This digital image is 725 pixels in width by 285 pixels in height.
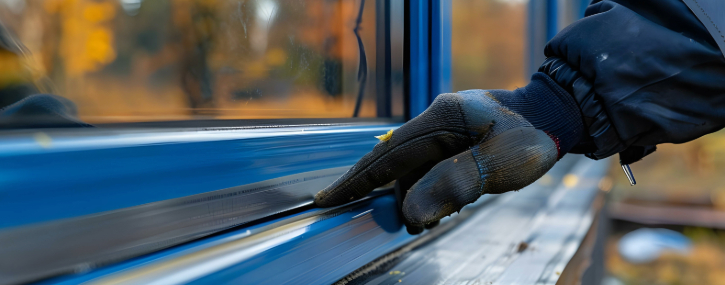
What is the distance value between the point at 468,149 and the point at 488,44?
1.36 metres

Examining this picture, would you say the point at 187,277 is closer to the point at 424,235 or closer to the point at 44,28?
the point at 44,28

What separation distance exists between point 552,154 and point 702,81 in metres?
0.34

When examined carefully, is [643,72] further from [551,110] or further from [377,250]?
[377,250]

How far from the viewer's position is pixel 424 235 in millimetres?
1029

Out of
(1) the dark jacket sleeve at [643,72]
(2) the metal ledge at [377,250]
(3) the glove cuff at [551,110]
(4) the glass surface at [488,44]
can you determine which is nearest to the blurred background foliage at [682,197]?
(4) the glass surface at [488,44]

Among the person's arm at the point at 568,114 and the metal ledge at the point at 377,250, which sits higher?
the person's arm at the point at 568,114

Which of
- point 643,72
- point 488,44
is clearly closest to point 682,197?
point 488,44

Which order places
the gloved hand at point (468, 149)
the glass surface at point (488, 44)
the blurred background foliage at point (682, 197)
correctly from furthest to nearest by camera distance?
the blurred background foliage at point (682, 197) < the glass surface at point (488, 44) < the gloved hand at point (468, 149)

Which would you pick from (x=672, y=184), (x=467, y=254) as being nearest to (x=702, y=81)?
(x=467, y=254)

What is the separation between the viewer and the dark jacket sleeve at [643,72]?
2.35ft

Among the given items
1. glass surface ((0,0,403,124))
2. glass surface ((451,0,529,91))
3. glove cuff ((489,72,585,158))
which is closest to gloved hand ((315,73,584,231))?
glove cuff ((489,72,585,158))

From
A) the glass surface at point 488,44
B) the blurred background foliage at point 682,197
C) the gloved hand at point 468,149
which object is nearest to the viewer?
the gloved hand at point 468,149

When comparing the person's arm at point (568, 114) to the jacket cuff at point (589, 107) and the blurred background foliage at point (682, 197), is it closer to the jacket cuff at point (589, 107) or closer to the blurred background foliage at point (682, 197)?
the jacket cuff at point (589, 107)

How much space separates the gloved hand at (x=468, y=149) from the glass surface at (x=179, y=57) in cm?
26
